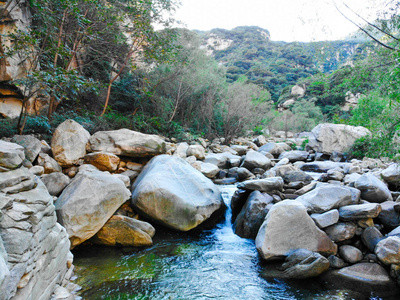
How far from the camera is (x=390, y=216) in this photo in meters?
4.54

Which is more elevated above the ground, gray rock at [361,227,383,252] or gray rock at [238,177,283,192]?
gray rock at [238,177,283,192]

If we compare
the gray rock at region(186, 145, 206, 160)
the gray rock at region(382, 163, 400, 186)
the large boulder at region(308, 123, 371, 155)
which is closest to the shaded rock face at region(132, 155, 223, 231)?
the gray rock at region(382, 163, 400, 186)

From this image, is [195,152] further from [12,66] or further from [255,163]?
[12,66]

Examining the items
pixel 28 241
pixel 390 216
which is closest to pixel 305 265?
pixel 390 216

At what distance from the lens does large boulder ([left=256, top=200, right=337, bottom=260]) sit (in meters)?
4.24

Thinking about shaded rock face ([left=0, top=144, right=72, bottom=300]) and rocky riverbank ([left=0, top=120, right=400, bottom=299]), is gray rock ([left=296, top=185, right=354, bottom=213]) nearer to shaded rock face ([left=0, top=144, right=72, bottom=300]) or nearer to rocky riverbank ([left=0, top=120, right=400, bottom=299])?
rocky riverbank ([left=0, top=120, right=400, bottom=299])

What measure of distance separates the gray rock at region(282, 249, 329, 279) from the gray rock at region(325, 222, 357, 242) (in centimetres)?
65

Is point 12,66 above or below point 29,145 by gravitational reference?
above

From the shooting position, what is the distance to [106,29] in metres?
9.22

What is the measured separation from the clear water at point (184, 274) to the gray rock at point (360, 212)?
136cm

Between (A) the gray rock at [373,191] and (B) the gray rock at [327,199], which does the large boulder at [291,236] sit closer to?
(B) the gray rock at [327,199]

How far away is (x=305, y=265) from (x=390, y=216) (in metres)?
2.07

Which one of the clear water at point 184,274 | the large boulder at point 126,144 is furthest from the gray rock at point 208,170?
the clear water at point 184,274

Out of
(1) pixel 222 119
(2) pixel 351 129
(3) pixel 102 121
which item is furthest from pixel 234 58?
(3) pixel 102 121
